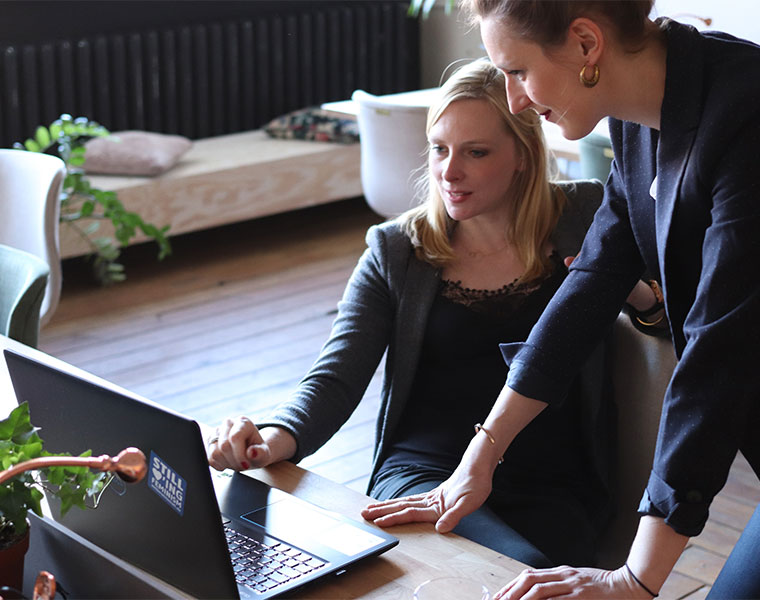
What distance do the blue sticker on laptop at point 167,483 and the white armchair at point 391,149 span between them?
8.70ft

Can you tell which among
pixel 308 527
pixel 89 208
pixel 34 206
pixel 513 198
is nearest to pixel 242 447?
pixel 308 527

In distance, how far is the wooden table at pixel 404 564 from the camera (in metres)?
1.10

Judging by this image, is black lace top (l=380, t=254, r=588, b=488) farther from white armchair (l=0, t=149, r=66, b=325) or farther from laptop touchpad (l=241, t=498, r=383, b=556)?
white armchair (l=0, t=149, r=66, b=325)

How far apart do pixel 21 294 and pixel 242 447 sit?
86 centimetres

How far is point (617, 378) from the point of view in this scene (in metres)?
1.64

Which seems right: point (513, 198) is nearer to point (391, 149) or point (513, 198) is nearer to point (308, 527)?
point (308, 527)

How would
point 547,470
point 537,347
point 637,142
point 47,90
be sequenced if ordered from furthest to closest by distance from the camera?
point 47,90 → point 547,470 → point 537,347 → point 637,142

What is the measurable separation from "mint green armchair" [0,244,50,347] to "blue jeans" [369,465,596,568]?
32.2 inches

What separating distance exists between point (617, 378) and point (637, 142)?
0.49 metres

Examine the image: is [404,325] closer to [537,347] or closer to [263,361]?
[537,347]

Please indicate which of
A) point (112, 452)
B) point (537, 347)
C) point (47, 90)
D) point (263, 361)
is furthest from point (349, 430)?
point (47, 90)

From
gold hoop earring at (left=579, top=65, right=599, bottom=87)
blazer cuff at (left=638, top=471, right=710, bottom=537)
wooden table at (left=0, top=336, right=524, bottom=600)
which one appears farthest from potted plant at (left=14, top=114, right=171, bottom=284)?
blazer cuff at (left=638, top=471, right=710, bottom=537)

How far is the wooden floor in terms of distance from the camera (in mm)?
2875

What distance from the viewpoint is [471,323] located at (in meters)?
1.74
